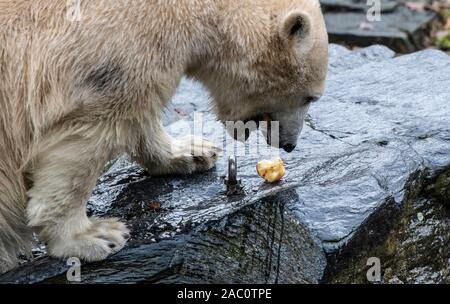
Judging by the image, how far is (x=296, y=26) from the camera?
427 centimetres

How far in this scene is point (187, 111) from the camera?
260 inches

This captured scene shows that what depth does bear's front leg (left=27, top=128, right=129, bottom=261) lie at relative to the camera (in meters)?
4.08

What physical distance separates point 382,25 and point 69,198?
7237 millimetres

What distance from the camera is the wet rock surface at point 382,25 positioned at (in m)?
10.1

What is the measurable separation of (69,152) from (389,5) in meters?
7.80

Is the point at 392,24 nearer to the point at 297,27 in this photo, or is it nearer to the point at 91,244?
the point at 297,27

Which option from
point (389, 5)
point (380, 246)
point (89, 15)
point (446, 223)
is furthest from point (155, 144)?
point (389, 5)

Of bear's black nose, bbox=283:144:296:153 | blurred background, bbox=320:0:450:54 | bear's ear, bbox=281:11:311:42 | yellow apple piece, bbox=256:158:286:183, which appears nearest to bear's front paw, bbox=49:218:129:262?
yellow apple piece, bbox=256:158:286:183

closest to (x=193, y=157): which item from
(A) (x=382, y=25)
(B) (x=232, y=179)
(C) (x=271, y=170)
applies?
(B) (x=232, y=179)

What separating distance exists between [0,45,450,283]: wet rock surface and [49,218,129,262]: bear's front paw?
0.05 meters

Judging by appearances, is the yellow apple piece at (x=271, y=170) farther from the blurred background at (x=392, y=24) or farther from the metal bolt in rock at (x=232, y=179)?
the blurred background at (x=392, y=24)

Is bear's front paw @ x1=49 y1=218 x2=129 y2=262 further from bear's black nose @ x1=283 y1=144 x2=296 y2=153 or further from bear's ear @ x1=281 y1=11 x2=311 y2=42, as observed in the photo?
bear's ear @ x1=281 y1=11 x2=311 y2=42
